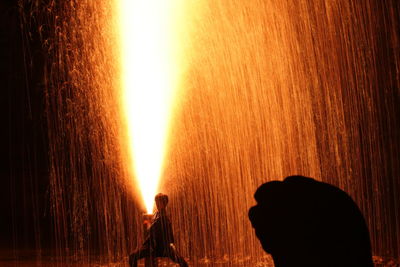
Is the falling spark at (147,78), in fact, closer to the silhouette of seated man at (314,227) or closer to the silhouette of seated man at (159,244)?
the silhouette of seated man at (159,244)

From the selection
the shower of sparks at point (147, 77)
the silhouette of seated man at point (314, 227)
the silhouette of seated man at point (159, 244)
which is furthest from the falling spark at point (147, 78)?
the silhouette of seated man at point (314, 227)

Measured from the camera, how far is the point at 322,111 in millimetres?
16609

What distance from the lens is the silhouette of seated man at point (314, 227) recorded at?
2.61 metres

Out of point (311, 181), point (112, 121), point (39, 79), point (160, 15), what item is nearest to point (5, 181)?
point (39, 79)

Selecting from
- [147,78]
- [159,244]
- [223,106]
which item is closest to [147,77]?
[147,78]

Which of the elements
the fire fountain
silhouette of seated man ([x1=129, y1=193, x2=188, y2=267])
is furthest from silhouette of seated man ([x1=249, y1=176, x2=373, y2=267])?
the fire fountain

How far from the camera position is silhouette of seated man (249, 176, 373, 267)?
8.55 ft

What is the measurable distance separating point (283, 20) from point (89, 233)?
10.1 metres

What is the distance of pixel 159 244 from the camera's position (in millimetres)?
7754

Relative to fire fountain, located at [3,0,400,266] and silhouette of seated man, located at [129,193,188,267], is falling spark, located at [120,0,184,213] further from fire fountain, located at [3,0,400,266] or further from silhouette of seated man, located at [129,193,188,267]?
silhouette of seated man, located at [129,193,188,267]

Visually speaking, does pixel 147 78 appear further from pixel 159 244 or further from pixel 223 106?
pixel 159 244

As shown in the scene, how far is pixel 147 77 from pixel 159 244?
224 inches

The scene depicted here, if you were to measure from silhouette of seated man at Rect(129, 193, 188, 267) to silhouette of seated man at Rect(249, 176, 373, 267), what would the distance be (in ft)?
17.1

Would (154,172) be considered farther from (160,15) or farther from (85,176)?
(85,176)
